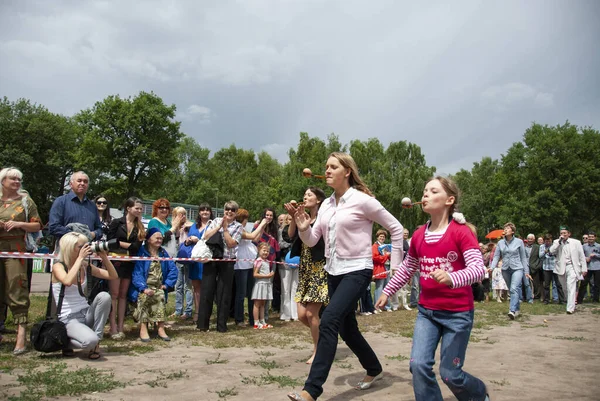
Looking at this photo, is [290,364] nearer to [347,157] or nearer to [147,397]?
[147,397]

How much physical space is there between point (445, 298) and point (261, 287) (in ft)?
19.8

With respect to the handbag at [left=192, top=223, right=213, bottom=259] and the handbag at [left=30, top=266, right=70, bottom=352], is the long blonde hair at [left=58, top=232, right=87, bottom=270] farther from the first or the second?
the handbag at [left=192, top=223, right=213, bottom=259]

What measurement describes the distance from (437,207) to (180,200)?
80794mm

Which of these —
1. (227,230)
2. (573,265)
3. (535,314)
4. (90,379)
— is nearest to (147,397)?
(90,379)

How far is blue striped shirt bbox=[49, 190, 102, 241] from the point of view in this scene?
661 centimetres

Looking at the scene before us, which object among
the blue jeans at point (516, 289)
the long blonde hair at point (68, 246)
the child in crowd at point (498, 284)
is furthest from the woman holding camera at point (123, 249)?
the child in crowd at point (498, 284)

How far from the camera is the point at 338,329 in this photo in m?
4.24

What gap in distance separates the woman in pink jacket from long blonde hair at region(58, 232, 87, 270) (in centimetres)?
→ 285

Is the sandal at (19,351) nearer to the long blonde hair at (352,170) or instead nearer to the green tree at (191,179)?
the long blonde hair at (352,170)

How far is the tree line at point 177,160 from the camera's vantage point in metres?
45.1

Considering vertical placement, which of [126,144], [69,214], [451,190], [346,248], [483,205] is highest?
[126,144]

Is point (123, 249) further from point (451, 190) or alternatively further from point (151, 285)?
point (451, 190)

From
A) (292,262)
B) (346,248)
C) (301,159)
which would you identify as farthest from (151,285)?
(301,159)

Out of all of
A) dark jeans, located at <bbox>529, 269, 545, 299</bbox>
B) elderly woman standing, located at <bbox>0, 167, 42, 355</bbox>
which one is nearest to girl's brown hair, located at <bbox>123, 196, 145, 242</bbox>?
elderly woman standing, located at <bbox>0, 167, 42, 355</bbox>
